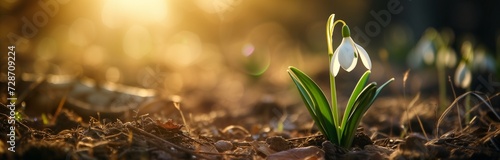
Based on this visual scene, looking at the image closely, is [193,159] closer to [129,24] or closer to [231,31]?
[129,24]

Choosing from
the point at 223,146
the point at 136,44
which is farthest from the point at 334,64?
the point at 136,44

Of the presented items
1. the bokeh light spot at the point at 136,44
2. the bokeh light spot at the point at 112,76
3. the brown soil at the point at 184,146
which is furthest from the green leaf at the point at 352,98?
the bokeh light spot at the point at 136,44

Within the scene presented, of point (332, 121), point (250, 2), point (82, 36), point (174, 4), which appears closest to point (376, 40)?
point (250, 2)

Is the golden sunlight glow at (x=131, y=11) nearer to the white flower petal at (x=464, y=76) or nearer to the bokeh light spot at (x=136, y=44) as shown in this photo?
the bokeh light spot at (x=136, y=44)

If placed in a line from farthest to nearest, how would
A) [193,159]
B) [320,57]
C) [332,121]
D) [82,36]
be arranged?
[320,57] < [82,36] < [332,121] < [193,159]

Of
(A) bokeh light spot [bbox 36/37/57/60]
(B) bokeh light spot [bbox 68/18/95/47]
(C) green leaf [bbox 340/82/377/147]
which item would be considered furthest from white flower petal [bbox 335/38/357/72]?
(B) bokeh light spot [bbox 68/18/95/47]

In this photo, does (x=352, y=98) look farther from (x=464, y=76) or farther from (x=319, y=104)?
(x=464, y=76)
